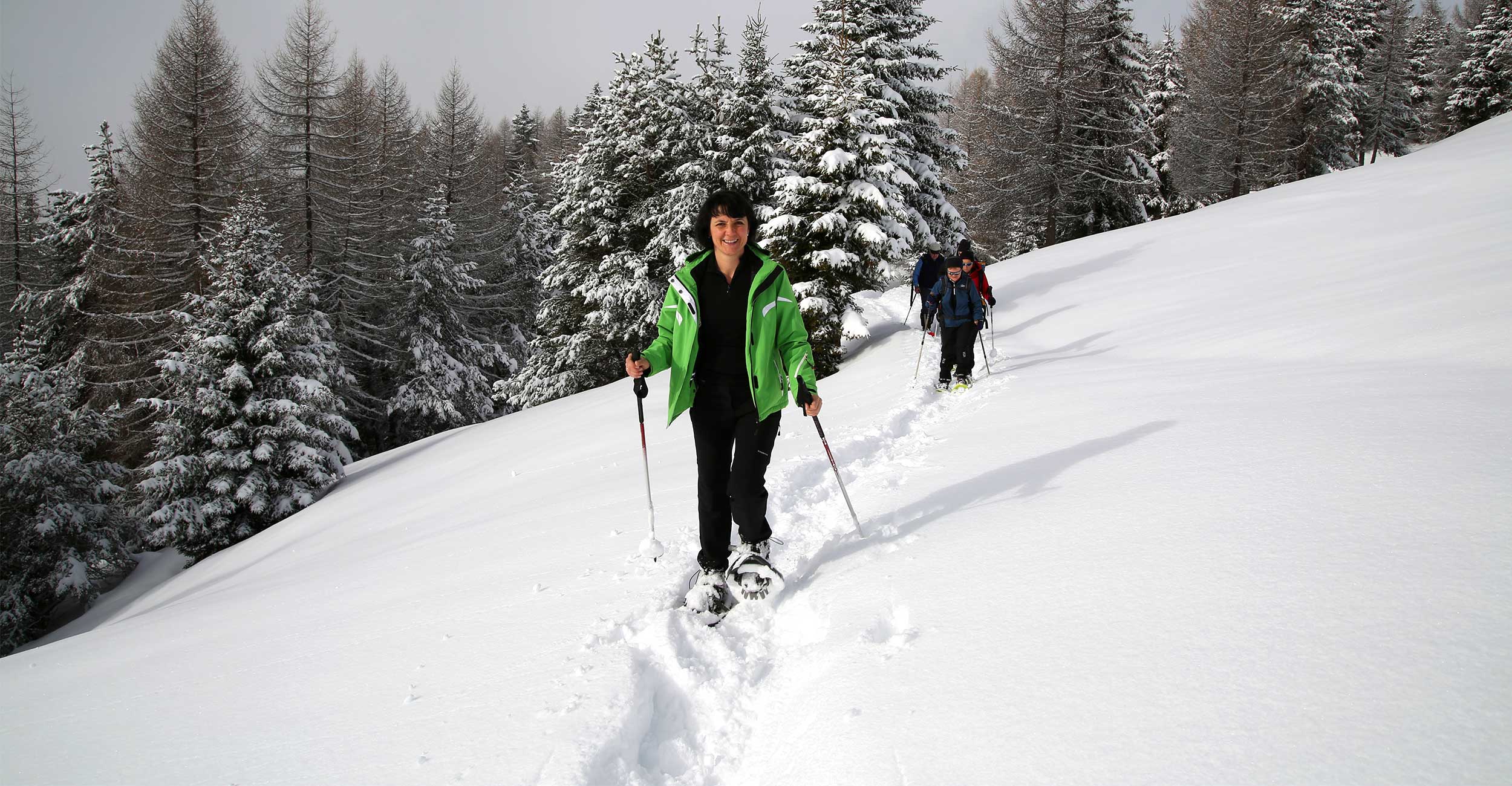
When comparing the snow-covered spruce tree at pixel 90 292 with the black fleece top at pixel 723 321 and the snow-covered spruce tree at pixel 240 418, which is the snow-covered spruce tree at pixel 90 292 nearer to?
the snow-covered spruce tree at pixel 240 418

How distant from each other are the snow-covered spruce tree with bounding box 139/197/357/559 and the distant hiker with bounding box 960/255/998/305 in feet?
49.4

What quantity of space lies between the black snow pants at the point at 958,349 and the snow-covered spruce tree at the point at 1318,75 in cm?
2991

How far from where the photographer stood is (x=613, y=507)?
18.9 ft

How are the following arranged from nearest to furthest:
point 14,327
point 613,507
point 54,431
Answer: point 613,507
point 54,431
point 14,327

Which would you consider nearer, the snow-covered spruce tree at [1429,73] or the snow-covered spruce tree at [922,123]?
the snow-covered spruce tree at [922,123]

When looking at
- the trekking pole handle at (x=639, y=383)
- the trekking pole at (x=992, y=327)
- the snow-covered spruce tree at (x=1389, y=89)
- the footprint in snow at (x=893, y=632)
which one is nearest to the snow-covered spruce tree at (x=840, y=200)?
the trekking pole at (x=992, y=327)

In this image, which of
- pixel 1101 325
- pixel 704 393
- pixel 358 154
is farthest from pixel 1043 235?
pixel 704 393

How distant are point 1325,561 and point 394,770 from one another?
3.49 m

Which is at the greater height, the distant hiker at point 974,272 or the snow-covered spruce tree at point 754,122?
the snow-covered spruce tree at point 754,122

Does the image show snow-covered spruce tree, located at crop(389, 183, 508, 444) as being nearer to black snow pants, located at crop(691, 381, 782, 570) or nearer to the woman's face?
black snow pants, located at crop(691, 381, 782, 570)

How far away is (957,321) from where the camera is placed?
8953 millimetres

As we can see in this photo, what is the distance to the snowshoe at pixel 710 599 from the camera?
11.2 ft

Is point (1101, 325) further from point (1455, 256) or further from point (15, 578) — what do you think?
point (15, 578)

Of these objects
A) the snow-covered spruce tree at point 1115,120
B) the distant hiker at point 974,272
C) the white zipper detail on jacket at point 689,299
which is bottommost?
the white zipper detail on jacket at point 689,299
